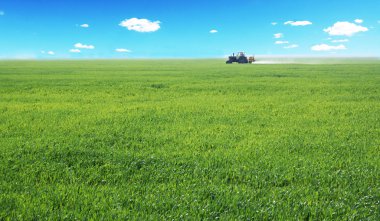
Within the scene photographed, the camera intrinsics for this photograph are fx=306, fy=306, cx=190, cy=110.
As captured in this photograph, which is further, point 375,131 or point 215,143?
point 375,131

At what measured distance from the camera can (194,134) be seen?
6875mm

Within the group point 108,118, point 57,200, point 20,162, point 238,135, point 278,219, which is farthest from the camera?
point 108,118

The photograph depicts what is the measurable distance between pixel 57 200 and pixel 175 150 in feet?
7.78

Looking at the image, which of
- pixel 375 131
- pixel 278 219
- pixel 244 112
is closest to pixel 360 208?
pixel 278 219

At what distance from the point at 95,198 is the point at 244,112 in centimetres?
648

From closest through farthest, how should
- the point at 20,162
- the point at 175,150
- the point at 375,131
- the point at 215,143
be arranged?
the point at 20,162, the point at 175,150, the point at 215,143, the point at 375,131

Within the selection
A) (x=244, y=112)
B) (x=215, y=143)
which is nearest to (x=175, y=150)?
(x=215, y=143)

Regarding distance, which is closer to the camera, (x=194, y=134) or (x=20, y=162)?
(x=20, y=162)

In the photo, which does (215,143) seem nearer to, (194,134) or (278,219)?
(194,134)

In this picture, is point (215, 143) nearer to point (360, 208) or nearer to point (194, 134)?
point (194, 134)

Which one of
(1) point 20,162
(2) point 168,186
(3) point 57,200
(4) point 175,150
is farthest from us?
(4) point 175,150

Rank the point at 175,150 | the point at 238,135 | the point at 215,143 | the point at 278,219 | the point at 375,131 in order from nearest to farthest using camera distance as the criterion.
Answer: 1. the point at 278,219
2. the point at 175,150
3. the point at 215,143
4. the point at 238,135
5. the point at 375,131

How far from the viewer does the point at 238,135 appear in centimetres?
679

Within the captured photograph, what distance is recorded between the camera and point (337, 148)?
5.89 metres
